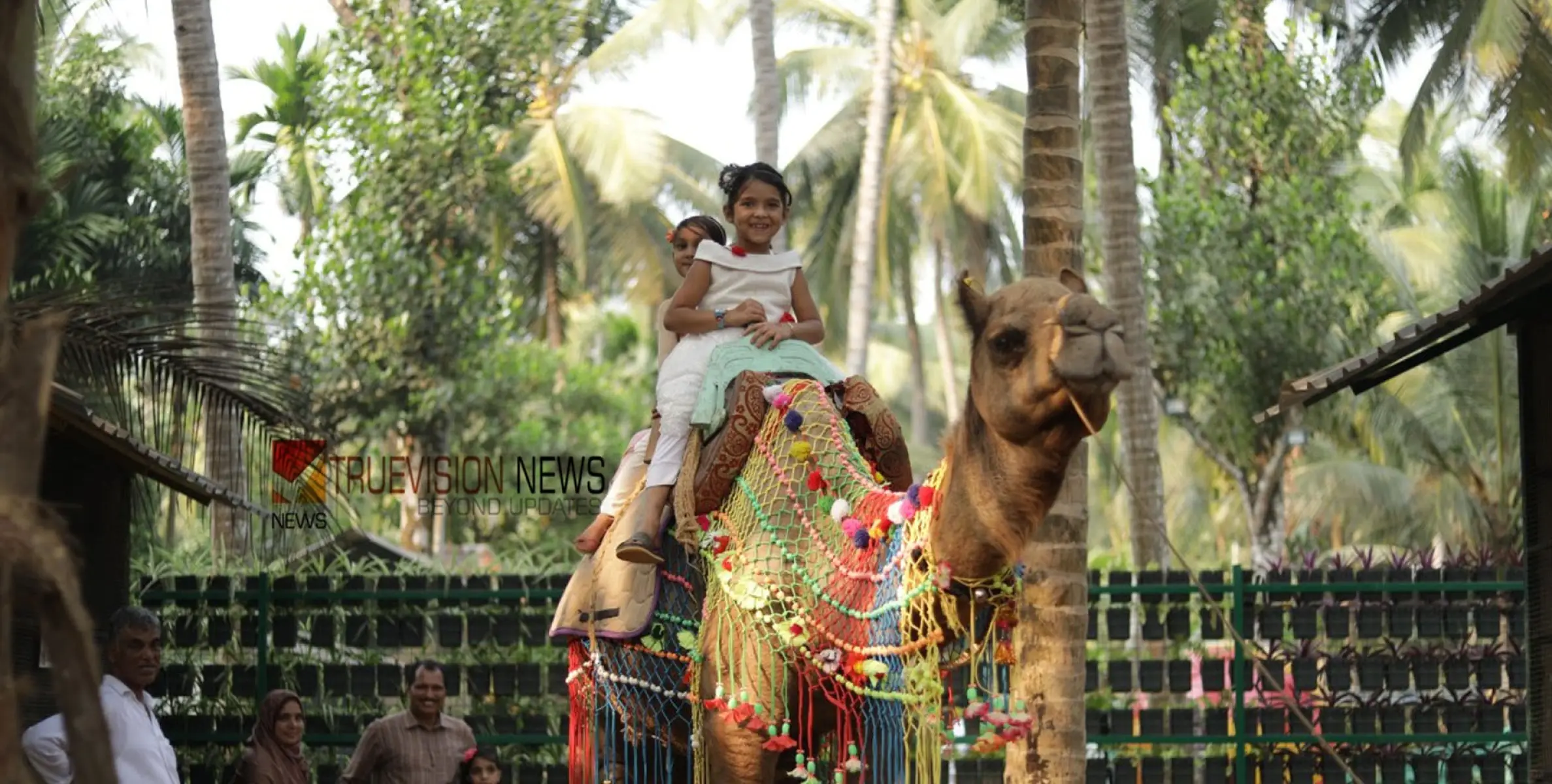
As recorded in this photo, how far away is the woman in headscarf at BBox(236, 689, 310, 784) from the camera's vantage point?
9.18 metres

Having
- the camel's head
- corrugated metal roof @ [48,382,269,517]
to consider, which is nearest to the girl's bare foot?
corrugated metal roof @ [48,382,269,517]

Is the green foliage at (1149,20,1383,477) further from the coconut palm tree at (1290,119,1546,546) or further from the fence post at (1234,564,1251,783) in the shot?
the fence post at (1234,564,1251,783)

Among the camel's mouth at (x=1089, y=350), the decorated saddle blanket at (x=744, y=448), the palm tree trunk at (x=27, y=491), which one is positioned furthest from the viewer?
the decorated saddle blanket at (x=744, y=448)

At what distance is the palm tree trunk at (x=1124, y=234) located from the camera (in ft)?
44.9

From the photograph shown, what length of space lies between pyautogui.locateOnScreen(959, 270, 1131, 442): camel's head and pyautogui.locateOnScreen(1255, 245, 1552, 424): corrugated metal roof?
281 cm

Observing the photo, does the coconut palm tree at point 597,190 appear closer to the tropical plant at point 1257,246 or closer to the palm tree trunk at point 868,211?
the palm tree trunk at point 868,211

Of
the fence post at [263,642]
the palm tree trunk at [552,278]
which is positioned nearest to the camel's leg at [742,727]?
the fence post at [263,642]

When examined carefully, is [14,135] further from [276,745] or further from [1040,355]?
[276,745]

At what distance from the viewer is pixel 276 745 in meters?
9.28

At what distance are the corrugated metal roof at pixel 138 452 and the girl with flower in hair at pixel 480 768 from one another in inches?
72.7

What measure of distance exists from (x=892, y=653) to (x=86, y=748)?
12.5 ft

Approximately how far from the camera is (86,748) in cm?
238

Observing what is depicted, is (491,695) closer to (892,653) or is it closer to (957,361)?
(892,653)

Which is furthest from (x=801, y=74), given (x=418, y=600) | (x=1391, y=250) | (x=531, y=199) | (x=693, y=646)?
(x=693, y=646)
